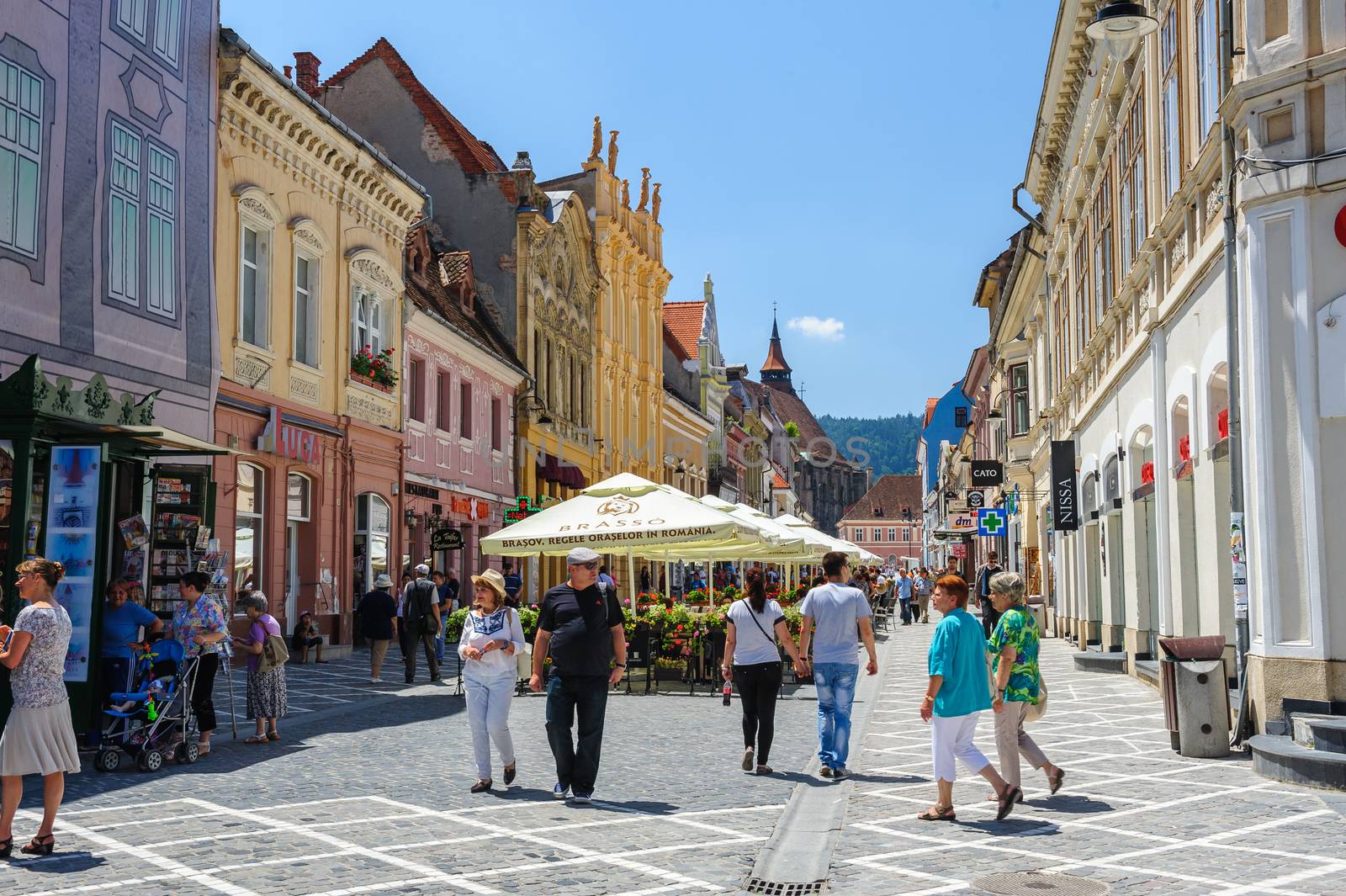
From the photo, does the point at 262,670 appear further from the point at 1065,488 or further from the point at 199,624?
the point at 1065,488

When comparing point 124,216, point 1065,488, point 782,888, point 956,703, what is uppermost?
point 124,216

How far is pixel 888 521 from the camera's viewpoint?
160m

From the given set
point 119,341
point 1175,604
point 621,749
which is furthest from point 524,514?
point 621,749

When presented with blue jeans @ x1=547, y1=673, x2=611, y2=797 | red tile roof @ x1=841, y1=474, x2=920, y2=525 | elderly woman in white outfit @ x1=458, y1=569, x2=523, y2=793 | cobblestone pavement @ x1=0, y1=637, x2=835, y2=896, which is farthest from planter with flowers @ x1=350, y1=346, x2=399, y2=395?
red tile roof @ x1=841, y1=474, x2=920, y2=525

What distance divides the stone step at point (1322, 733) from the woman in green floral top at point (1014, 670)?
2.13m

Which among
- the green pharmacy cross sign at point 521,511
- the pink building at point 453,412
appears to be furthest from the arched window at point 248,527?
the green pharmacy cross sign at point 521,511

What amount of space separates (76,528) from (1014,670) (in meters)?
7.86

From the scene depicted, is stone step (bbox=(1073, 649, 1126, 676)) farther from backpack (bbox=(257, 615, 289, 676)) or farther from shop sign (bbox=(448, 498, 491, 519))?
shop sign (bbox=(448, 498, 491, 519))

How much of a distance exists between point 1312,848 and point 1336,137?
6.20 metres

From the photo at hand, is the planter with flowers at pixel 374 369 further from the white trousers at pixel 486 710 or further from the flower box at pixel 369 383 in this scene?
the white trousers at pixel 486 710

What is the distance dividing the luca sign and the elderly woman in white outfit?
101 ft

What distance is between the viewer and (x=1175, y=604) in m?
17.0

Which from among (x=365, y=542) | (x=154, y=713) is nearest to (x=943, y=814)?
(x=154, y=713)

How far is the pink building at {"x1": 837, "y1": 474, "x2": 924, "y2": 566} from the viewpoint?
6304 inches
